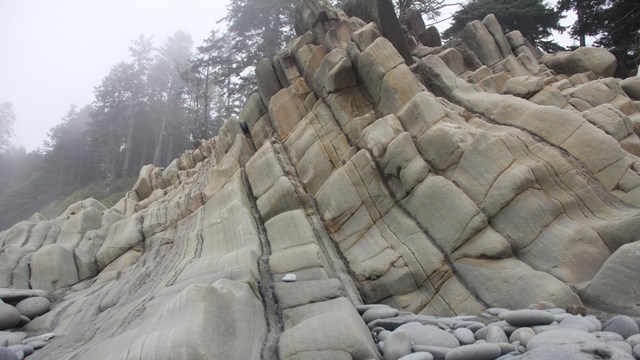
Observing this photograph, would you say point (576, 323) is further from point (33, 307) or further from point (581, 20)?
point (581, 20)

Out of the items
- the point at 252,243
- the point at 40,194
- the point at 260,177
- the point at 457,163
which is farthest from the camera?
the point at 40,194

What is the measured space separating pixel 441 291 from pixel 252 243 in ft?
14.3

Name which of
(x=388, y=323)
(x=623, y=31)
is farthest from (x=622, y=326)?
(x=623, y=31)

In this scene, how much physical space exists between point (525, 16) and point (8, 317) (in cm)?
2769

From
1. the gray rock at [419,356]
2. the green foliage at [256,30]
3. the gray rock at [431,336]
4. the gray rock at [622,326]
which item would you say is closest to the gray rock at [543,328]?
the gray rock at [622,326]

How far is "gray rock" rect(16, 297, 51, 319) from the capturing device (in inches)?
351

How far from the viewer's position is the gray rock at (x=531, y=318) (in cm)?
551

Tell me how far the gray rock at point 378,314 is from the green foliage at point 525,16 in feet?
70.2

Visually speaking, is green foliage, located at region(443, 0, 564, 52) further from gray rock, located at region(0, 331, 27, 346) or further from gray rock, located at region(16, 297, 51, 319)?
gray rock, located at region(0, 331, 27, 346)

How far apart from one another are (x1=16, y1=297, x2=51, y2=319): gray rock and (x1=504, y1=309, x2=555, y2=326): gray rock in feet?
32.5

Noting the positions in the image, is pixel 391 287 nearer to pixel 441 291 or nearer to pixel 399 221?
pixel 441 291

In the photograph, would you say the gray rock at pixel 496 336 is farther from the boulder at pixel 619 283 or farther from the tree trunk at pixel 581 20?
the tree trunk at pixel 581 20

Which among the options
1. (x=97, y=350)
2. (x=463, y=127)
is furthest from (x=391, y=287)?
(x=97, y=350)

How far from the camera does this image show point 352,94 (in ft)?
39.8
